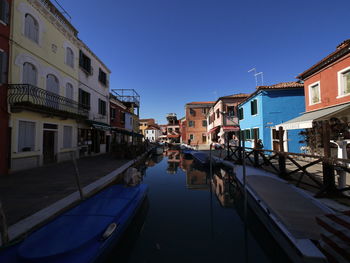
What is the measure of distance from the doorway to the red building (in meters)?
2.55

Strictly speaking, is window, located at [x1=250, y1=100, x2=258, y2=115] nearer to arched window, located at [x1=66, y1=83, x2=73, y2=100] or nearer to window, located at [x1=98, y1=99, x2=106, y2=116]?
window, located at [x1=98, y1=99, x2=106, y2=116]

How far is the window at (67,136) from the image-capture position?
36.5 feet

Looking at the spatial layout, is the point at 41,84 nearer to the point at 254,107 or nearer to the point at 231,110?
the point at 254,107

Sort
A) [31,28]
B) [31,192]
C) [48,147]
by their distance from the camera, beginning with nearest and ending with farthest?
[31,192] < [31,28] < [48,147]

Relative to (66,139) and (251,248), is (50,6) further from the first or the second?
(251,248)

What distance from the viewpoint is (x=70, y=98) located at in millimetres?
→ 11906

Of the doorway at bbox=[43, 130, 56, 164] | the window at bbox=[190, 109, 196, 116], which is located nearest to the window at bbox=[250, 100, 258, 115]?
the doorway at bbox=[43, 130, 56, 164]

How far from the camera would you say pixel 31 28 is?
873cm

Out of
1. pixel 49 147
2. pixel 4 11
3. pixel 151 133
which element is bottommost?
pixel 49 147

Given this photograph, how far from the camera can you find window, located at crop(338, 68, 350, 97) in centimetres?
793

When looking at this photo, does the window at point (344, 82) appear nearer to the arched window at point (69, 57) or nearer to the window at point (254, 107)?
the window at point (254, 107)

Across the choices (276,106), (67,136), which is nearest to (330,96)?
(276,106)

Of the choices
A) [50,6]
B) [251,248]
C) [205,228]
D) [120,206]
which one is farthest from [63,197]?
[50,6]

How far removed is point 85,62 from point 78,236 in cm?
1553
